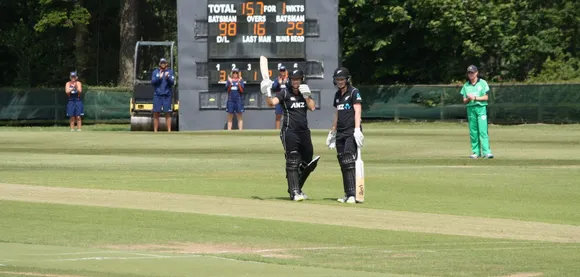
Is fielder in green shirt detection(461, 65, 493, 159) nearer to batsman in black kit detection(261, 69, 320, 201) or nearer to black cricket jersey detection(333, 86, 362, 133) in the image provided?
black cricket jersey detection(333, 86, 362, 133)

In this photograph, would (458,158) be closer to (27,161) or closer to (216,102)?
(27,161)

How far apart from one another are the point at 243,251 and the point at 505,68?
43.3 meters

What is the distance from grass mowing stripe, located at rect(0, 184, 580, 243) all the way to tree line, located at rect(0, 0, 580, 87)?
33615 millimetres

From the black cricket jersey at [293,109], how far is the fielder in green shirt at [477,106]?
9.19 meters

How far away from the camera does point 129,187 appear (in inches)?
795

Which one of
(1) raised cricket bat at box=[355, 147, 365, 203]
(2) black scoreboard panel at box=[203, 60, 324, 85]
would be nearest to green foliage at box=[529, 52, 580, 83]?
(2) black scoreboard panel at box=[203, 60, 324, 85]

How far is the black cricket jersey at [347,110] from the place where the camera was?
17.6 metres

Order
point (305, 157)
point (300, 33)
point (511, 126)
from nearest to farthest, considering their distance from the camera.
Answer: point (305, 157)
point (300, 33)
point (511, 126)

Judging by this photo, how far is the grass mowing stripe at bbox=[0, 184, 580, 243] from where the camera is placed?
1475 cm

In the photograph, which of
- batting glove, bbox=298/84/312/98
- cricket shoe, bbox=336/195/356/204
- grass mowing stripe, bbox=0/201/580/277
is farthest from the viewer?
cricket shoe, bbox=336/195/356/204

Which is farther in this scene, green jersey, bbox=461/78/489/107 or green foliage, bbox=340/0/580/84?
green foliage, bbox=340/0/580/84

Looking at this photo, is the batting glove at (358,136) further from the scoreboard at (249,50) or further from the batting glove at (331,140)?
the scoreboard at (249,50)

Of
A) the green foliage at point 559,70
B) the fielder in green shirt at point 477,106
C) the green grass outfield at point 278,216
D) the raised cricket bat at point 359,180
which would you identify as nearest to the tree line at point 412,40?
the green foliage at point 559,70


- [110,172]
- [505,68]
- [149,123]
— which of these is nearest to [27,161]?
[110,172]
